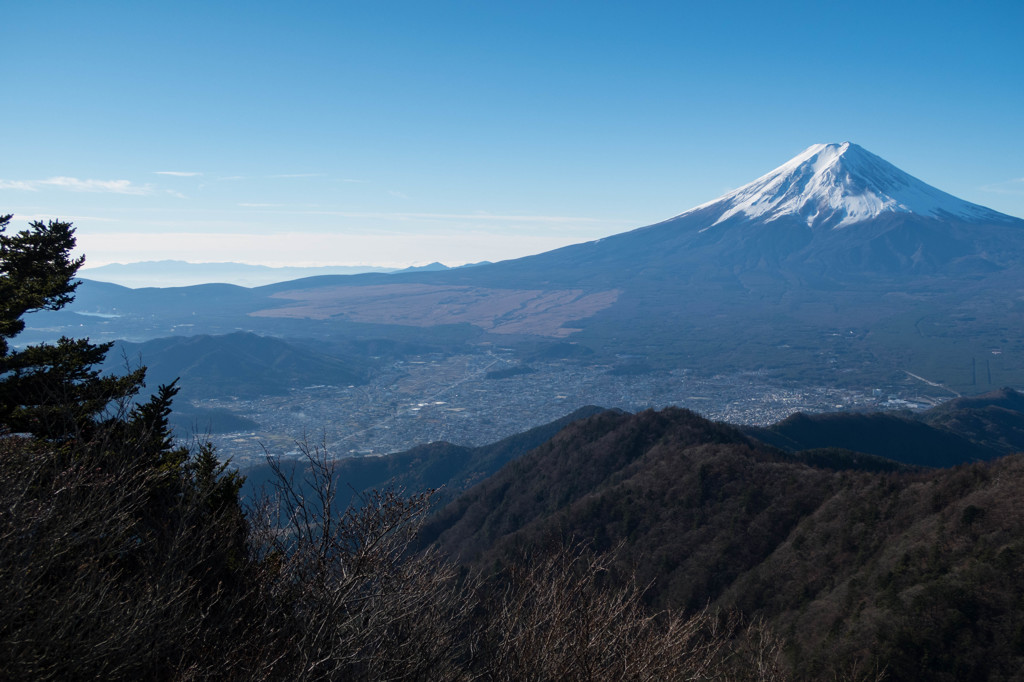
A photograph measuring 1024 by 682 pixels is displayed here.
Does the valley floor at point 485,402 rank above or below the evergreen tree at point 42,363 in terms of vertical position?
below

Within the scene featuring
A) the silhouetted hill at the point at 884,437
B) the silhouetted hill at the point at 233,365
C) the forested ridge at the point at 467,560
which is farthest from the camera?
the silhouetted hill at the point at 233,365

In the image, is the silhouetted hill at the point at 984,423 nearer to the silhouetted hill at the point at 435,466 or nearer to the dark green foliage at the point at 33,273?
the silhouetted hill at the point at 435,466

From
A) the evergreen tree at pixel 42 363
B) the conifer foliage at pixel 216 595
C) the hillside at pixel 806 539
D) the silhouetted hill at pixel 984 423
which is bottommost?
the silhouetted hill at pixel 984 423

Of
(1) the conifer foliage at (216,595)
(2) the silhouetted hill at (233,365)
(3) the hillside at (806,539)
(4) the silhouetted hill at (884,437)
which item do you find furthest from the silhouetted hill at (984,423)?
(2) the silhouetted hill at (233,365)

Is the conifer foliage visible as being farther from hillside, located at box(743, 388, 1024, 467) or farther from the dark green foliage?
hillside, located at box(743, 388, 1024, 467)

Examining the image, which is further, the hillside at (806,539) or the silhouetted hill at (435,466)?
the silhouetted hill at (435,466)

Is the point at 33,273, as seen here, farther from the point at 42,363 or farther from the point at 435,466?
the point at 435,466

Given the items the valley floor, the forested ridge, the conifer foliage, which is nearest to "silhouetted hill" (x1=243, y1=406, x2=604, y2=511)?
the valley floor

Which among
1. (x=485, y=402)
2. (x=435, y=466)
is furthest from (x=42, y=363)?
(x=485, y=402)
